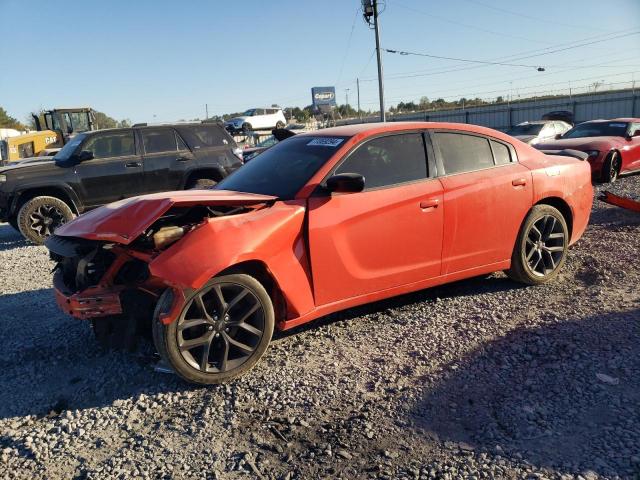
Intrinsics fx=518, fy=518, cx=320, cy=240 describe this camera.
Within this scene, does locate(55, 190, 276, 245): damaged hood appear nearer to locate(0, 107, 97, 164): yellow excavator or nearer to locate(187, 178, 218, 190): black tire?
locate(187, 178, 218, 190): black tire

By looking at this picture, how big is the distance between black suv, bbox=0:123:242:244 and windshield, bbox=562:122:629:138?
28.3 feet

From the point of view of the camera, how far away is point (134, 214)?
3426 millimetres

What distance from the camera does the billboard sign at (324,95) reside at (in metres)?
73.4

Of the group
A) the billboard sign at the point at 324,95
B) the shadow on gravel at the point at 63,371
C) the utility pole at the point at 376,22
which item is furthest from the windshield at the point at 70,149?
the billboard sign at the point at 324,95

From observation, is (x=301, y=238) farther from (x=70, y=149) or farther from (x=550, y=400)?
(x=70, y=149)

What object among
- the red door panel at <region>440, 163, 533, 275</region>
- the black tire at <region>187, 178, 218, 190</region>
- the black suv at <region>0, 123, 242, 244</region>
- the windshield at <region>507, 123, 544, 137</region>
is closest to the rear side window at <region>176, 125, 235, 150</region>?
the black suv at <region>0, 123, 242, 244</region>

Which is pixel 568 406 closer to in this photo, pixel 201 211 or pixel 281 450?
pixel 281 450

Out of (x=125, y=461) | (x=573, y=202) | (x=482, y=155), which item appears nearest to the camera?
(x=125, y=461)

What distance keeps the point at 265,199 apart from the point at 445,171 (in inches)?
64.2

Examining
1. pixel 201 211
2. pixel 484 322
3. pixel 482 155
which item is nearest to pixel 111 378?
→ pixel 201 211

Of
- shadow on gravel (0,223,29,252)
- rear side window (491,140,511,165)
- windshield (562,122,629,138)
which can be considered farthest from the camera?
windshield (562,122,629,138)

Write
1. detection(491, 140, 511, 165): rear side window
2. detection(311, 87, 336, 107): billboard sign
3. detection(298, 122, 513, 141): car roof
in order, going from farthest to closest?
detection(311, 87, 336, 107): billboard sign
detection(491, 140, 511, 165): rear side window
detection(298, 122, 513, 141): car roof

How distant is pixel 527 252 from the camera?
191 inches

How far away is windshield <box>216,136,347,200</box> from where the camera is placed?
393 cm
